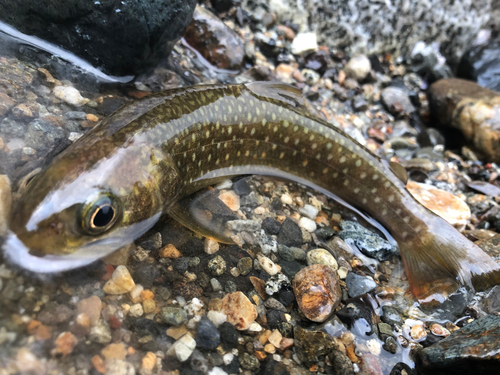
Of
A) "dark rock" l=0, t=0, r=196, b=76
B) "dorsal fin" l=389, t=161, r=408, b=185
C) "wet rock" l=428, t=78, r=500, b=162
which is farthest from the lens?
"wet rock" l=428, t=78, r=500, b=162

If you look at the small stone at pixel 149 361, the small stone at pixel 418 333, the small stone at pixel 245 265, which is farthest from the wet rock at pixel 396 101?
the small stone at pixel 149 361

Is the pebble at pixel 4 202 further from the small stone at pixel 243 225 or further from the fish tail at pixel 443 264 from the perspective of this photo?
the fish tail at pixel 443 264

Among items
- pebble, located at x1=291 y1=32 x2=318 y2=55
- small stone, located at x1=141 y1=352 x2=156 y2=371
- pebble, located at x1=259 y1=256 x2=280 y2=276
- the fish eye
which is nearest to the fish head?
the fish eye

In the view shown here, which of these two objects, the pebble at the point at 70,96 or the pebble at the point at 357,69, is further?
the pebble at the point at 357,69

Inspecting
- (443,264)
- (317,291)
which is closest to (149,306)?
(317,291)

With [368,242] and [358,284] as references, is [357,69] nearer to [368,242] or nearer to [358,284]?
[368,242]

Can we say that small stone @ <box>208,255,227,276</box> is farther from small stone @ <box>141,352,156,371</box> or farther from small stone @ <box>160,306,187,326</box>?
small stone @ <box>141,352,156,371</box>
